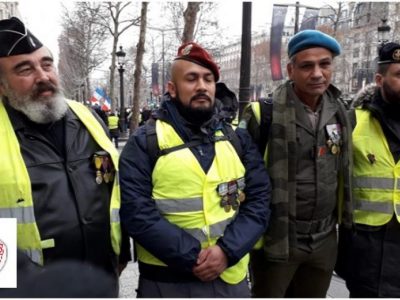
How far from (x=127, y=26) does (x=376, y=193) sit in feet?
81.3

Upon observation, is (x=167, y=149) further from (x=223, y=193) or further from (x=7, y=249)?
(x=7, y=249)

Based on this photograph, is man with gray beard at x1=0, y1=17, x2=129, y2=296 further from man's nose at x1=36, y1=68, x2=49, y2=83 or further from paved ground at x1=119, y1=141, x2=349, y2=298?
paved ground at x1=119, y1=141, x2=349, y2=298

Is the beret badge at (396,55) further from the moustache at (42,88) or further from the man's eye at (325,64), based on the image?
the moustache at (42,88)

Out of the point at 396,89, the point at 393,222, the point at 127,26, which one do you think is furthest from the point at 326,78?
the point at 127,26

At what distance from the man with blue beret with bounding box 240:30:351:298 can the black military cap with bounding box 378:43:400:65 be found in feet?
1.14

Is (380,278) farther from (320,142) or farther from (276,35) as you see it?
(276,35)

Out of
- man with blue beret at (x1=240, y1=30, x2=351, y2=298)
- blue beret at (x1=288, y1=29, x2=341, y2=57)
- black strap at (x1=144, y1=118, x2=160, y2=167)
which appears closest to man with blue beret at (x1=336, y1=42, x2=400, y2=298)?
man with blue beret at (x1=240, y1=30, x2=351, y2=298)

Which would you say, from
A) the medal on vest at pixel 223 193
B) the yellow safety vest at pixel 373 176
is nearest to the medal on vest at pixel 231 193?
the medal on vest at pixel 223 193

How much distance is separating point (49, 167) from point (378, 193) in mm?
1927

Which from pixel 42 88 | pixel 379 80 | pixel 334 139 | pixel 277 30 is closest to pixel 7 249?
pixel 42 88

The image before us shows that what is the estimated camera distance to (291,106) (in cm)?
246

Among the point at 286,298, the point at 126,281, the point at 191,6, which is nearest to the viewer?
the point at 286,298

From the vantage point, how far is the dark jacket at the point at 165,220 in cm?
200

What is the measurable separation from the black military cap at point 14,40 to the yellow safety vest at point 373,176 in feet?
6.53
